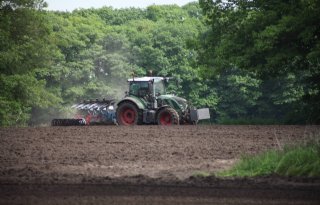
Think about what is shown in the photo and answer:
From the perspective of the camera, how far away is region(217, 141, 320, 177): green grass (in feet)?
41.6

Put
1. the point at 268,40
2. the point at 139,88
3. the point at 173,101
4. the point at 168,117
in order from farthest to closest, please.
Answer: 1. the point at 139,88
2. the point at 173,101
3. the point at 168,117
4. the point at 268,40

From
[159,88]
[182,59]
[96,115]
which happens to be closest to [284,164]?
[159,88]

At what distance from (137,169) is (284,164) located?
3.30 meters

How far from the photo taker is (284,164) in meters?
13.0

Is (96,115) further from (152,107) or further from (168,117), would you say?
(168,117)

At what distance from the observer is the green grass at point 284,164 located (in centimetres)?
1269

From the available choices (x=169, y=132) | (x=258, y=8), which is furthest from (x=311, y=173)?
(x=258, y=8)

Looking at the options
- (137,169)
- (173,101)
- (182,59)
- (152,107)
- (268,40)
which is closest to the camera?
(137,169)

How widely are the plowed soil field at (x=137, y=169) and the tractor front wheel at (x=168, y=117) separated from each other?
452cm

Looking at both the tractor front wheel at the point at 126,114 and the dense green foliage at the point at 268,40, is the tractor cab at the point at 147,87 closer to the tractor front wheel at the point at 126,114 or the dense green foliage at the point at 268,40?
the tractor front wheel at the point at 126,114

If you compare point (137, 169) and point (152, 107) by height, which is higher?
point (152, 107)

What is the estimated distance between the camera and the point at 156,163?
14922 millimetres

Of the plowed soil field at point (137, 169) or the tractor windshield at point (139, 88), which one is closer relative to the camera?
the plowed soil field at point (137, 169)

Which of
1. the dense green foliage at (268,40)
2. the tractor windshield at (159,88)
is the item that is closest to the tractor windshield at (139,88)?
the tractor windshield at (159,88)
